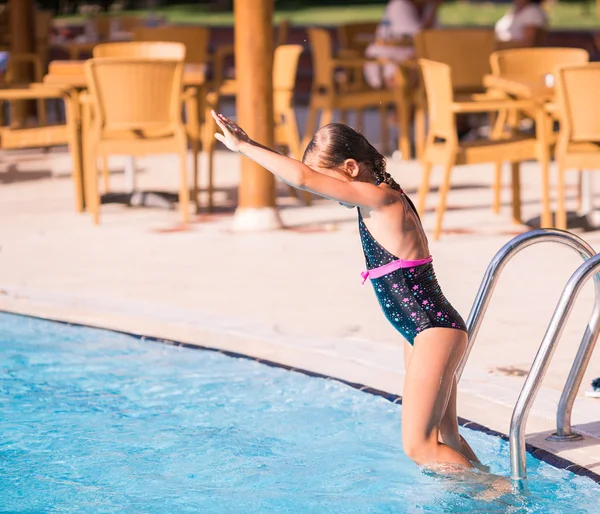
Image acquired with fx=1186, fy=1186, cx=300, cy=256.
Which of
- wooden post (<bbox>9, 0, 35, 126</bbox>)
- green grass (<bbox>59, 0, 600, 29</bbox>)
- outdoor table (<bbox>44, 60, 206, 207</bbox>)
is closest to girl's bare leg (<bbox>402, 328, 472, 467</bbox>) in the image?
outdoor table (<bbox>44, 60, 206, 207</bbox>)

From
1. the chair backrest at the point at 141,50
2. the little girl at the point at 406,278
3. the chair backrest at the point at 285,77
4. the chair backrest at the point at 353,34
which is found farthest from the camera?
the chair backrest at the point at 353,34

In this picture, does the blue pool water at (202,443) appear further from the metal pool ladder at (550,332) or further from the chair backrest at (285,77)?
the chair backrest at (285,77)

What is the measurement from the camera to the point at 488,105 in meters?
7.21

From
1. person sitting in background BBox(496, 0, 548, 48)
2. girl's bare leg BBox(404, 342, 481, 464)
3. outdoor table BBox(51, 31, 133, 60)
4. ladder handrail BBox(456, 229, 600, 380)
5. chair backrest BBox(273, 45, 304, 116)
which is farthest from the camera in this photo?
outdoor table BBox(51, 31, 133, 60)

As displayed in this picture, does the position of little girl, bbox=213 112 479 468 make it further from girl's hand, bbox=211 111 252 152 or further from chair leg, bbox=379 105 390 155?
chair leg, bbox=379 105 390 155

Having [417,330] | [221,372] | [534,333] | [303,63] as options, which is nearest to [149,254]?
[221,372]

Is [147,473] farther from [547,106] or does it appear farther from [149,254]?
[547,106]

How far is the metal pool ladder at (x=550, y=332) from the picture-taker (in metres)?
3.12

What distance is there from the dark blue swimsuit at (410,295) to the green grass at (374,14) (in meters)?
26.8

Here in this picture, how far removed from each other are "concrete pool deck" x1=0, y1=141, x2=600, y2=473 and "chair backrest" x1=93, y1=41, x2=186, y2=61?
1.15 m

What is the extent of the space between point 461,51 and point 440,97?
266cm

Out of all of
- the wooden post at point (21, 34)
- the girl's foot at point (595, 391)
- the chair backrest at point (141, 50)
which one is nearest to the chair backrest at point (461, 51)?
the chair backrest at point (141, 50)

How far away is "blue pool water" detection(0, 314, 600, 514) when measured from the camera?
11.9 feet

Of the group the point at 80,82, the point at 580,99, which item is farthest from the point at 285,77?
the point at 580,99
